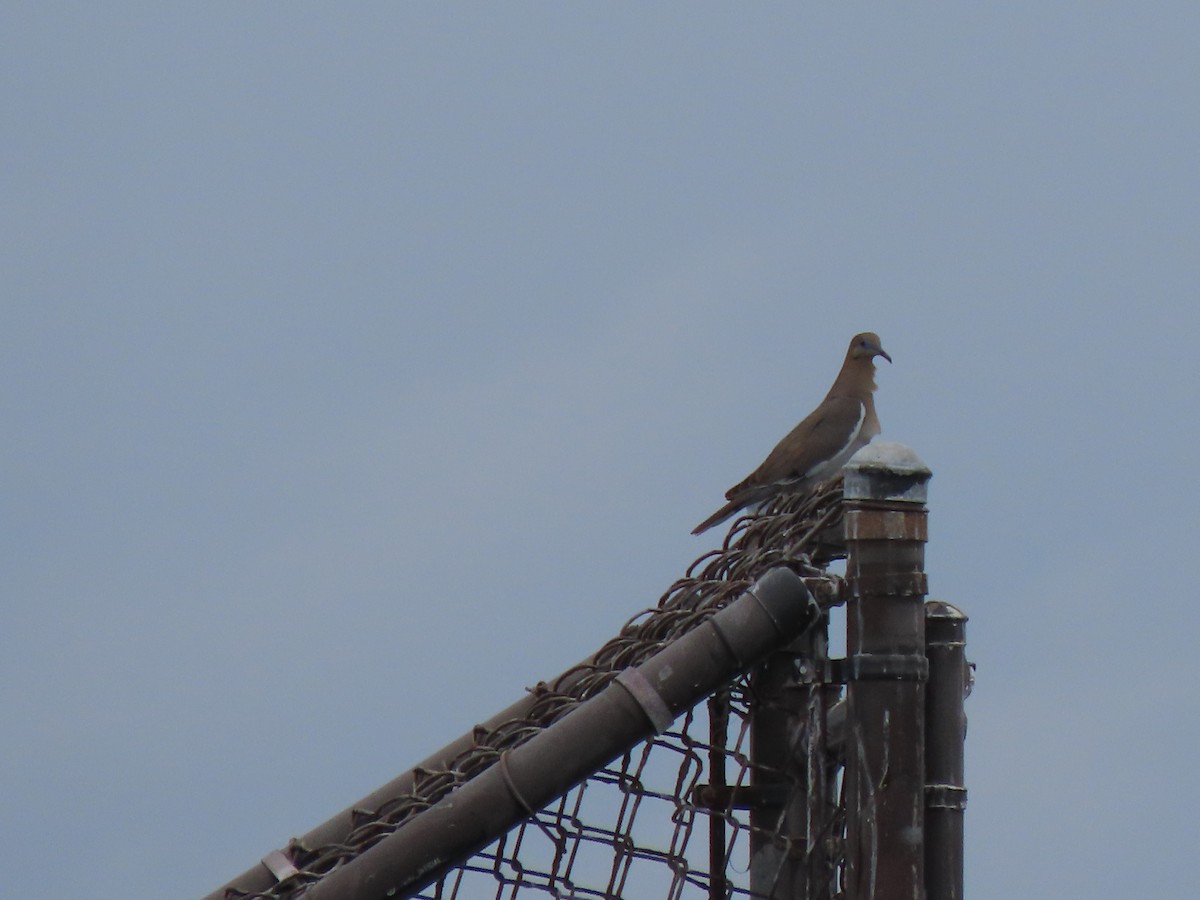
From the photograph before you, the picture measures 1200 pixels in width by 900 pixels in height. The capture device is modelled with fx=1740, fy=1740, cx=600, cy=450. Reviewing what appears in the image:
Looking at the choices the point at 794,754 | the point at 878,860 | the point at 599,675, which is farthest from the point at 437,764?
the point at 878,860

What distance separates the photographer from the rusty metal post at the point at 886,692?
2.88 m

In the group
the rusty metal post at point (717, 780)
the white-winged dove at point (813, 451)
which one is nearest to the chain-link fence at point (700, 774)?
the rusty metal post at point (717, 780)

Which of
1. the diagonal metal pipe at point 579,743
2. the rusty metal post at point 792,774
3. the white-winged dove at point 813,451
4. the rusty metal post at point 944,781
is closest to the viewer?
the diagonal metal pipe at point 579,743

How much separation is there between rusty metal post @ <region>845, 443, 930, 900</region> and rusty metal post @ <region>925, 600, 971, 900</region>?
0.21 feet

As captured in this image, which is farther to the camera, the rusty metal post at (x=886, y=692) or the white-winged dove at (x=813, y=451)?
the white-winged dove at (x=813, y=451)

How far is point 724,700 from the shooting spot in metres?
3.30

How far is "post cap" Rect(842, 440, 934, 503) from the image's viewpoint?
299 centimetres

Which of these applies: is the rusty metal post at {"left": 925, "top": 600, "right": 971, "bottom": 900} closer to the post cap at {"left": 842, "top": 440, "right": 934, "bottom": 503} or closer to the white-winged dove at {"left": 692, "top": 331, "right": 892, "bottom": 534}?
the post cap at {"left": 842, "top": 440, "right": 934, "bottom": 503}

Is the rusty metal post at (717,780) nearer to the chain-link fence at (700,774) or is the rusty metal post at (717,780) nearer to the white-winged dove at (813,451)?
the chain-link fence at (700,774)

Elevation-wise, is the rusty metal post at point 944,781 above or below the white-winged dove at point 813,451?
below

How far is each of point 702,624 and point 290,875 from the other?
2.75 feet

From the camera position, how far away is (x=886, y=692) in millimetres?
2906

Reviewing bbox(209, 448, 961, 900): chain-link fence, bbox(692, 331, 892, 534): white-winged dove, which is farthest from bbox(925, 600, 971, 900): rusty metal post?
bbox(692, 331, 892, 534): white-winged dove

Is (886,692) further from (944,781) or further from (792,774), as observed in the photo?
(792,774)
